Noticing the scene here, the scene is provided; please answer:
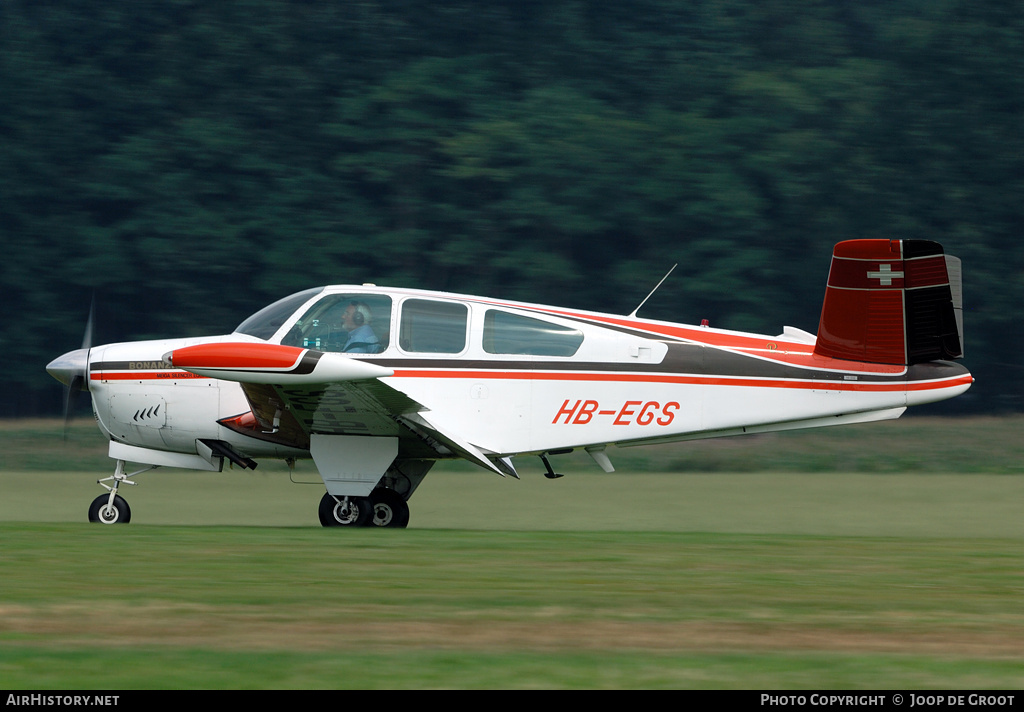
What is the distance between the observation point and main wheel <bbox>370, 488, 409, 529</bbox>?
993 cm

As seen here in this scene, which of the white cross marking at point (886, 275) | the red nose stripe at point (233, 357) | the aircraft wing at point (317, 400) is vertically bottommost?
the aircraft wing at point (317, 400)

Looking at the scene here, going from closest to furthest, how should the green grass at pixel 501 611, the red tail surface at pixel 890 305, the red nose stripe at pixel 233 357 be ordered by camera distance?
1. the green grass at pixel 501 611
2. the red nose stripe at pixel 233 357
3. the red tail surface at pixel 890 305

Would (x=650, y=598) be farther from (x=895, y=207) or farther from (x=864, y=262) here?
(x=895, y=207)

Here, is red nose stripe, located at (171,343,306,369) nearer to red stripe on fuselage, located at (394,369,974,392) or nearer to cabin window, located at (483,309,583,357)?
red stripe on fuselage, located at (394,369,974,392)

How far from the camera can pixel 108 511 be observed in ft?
32.7

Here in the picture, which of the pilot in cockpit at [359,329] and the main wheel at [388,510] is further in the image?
the main wheel at [388,510]

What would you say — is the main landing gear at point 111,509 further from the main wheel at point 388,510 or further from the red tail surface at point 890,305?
the red tail surface at point 890,305

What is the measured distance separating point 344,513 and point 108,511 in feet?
6.78

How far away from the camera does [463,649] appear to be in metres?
5.10

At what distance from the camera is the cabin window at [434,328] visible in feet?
31.8

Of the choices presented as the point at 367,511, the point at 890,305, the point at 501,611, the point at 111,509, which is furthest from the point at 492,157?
the point at 501,611

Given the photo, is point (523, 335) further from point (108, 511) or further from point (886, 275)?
point (108, 511)

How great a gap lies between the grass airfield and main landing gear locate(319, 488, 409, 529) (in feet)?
0.99

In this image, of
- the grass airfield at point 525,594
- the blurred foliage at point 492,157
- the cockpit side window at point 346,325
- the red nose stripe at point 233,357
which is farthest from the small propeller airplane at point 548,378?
the blurred foliage at point 492,157
